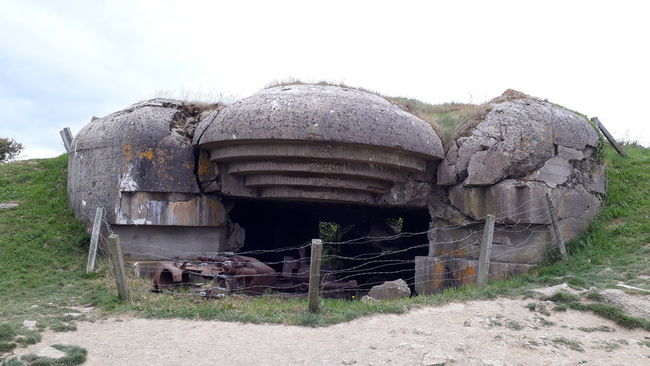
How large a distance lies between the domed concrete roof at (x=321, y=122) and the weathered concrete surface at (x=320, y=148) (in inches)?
0.4

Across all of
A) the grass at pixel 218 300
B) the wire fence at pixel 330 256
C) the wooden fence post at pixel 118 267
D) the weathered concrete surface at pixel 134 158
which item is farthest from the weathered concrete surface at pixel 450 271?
the wooden fence post at pixel 118 267

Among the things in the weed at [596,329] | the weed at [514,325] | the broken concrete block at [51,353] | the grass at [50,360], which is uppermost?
the weed at [514,325]

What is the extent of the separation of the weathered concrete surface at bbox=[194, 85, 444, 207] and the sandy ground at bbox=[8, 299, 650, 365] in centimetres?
230

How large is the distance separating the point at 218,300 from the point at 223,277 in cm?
80

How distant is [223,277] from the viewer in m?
6.51

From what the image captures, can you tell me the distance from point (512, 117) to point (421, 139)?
121 cm

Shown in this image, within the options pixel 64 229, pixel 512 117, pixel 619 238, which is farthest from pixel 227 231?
pixel 619 238

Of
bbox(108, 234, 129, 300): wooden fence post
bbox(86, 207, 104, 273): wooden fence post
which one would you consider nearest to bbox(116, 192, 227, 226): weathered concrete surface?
bbox(86, 207, 104, 273): wooden fence post

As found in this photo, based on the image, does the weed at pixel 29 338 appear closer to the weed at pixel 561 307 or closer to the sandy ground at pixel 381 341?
the sandy ground at pixel 381 341

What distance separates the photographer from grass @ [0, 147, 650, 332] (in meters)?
4.99

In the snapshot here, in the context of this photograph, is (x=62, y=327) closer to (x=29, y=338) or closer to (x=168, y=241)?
(x=29, y=338)

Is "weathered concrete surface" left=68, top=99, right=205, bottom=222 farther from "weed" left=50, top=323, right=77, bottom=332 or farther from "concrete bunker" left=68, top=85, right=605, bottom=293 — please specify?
"weed" left=50, top=323, right=77, bottom=332

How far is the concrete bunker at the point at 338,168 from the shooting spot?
260 inches

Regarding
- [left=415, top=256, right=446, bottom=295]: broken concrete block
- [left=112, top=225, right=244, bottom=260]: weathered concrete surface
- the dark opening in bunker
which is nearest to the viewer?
[left=415, top=256, right=446, bottom=295]: broken concrete block
